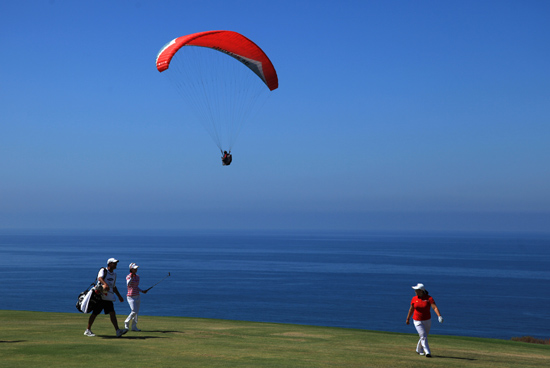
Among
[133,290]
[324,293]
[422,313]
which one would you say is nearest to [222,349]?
[133,290]

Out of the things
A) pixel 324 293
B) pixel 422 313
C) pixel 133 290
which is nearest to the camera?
pixel 422 313

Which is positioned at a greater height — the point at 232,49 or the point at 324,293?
the point at 232,49

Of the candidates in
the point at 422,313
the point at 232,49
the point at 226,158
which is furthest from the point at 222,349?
the point at 232,49

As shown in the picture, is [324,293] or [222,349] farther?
[324,293]

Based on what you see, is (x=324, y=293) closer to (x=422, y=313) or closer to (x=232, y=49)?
(x=232, y=49)

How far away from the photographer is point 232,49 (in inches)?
1085

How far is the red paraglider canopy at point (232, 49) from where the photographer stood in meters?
25.1

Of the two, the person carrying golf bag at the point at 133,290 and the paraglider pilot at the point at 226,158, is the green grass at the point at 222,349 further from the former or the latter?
the paraglider pilot at the point at 226,158

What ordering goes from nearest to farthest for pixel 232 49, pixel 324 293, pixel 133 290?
pixel 133 290
pixel 232 49
pixel 324 293

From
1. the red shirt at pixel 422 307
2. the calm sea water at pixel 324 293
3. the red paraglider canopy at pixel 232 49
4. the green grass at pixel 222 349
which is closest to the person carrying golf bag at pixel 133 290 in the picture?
the green grass at pixel 222 349

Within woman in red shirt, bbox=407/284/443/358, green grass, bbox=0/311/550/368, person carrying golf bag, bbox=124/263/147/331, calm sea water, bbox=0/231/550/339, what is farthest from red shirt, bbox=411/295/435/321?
calm sea water, bbox=0/231/550/339

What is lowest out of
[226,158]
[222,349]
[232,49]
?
[222,349]

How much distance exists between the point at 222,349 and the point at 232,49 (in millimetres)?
17301

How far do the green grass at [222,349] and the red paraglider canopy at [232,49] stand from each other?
12.3 metres
